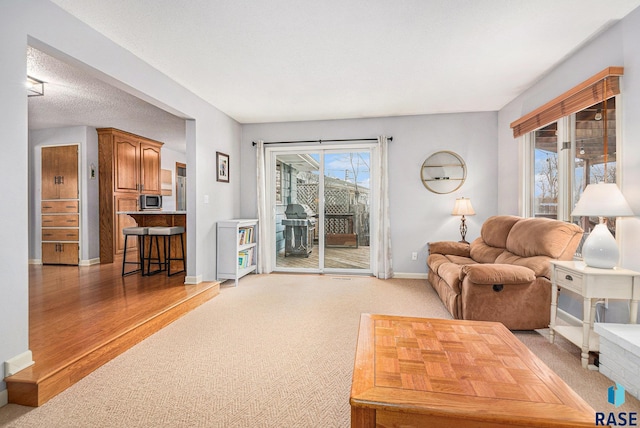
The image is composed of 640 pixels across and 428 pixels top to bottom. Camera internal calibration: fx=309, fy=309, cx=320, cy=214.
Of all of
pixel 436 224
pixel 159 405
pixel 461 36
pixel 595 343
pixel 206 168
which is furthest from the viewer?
pixel 436 224

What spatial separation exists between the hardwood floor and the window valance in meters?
4.18

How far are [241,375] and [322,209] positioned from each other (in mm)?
3327

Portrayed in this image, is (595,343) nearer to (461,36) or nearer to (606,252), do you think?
(606,252)

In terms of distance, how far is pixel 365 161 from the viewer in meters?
5.03

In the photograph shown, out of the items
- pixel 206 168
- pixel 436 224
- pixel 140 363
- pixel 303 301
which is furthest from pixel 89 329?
pixel 436 224

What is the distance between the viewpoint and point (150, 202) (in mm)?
5668

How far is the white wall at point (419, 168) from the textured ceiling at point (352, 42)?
744 mm

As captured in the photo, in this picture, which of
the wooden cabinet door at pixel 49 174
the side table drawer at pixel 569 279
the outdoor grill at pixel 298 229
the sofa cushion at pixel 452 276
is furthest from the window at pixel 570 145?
the wooden cabinet door at pixel 49 174

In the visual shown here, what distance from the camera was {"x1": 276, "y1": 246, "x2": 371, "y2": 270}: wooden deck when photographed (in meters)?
5.11

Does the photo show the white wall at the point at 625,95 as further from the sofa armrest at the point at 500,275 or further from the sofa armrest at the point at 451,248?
the sofa armrest at the point at 451,248

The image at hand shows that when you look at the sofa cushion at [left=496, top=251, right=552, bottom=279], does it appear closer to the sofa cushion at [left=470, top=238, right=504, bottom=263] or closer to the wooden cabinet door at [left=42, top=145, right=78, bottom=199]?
the sofa cushion at [left=470, top=238, right=504, bottom=263]

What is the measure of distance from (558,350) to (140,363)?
3.12 m

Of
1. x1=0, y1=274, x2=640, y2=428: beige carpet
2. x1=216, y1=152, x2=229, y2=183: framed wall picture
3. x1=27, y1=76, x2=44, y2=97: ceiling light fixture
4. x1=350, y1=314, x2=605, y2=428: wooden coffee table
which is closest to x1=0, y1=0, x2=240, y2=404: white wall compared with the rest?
x1=0, y1=274, x2=640, y2=428: beige carpet

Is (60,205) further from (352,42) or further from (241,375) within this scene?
(352,42)
